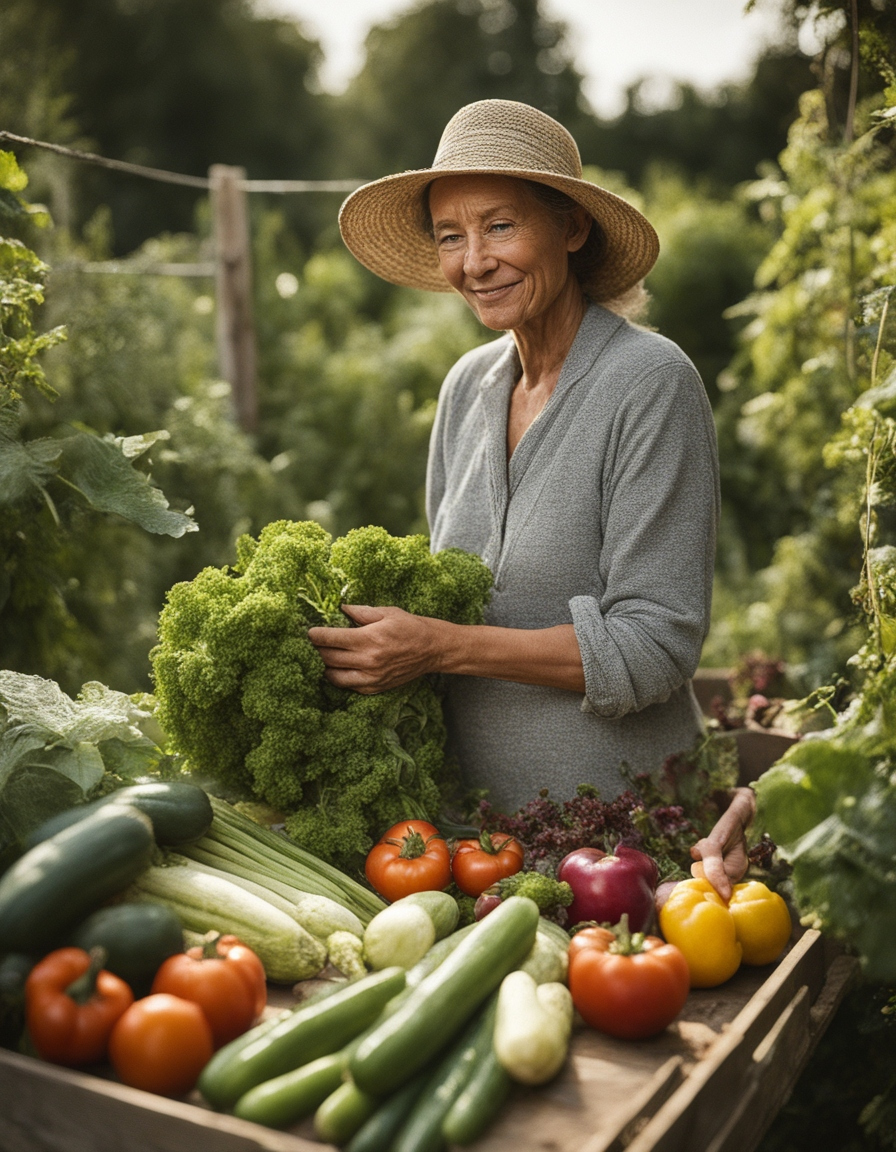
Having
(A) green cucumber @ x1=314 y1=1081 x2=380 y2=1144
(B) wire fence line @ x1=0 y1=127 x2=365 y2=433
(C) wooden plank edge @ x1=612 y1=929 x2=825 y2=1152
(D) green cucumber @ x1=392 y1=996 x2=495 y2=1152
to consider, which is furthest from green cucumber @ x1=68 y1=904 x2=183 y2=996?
(B) wire fence line @ x1=0 y1=127 x2=365 y2=433

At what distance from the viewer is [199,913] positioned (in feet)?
6.21

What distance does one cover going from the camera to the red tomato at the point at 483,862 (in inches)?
85.8

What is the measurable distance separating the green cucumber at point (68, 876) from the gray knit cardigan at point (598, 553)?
44.2 inches

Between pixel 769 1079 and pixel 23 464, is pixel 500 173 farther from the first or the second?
pixel 769 1079

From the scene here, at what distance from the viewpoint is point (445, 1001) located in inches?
62.3

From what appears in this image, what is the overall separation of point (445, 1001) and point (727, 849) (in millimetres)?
1026

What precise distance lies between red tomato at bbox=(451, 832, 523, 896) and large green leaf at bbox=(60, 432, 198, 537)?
1.12 meters

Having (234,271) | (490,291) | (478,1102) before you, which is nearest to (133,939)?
(478,1102)

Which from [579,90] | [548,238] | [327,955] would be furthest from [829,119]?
[579,90]

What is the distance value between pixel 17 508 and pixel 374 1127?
193cm

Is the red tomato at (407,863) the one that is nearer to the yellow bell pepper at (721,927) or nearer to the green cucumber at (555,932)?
the green cucumber at (555,932)

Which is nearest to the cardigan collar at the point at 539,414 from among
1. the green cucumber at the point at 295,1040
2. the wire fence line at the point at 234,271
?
the green cucumber at the point at 295,1040

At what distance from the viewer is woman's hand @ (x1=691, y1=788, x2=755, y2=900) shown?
216cm

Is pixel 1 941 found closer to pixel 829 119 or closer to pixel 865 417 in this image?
pixel 865 417
